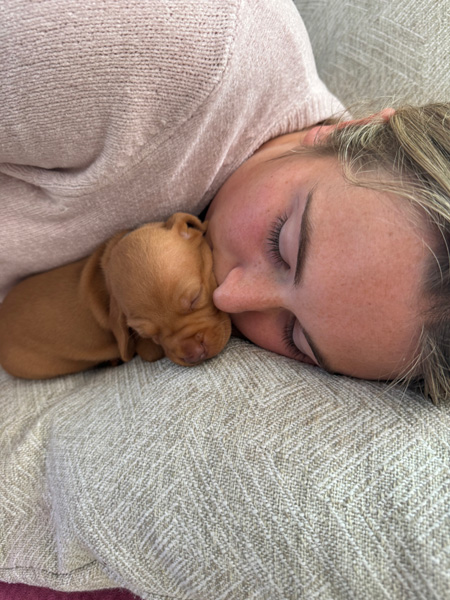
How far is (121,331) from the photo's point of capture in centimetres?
170

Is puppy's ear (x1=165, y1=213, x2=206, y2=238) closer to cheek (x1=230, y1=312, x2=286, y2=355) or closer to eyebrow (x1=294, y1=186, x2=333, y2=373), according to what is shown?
cheek (x1=230, y1=312, x2=286, y2=355)

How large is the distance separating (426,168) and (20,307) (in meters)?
1.63

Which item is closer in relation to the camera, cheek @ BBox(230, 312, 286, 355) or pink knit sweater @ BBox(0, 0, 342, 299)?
pink knit sweater @ BBox(0, 0, 342, 299)

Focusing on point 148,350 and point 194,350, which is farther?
point 148,350

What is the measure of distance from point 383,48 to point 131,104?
122cm

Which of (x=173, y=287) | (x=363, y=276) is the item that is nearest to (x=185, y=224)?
(x=173, y=287)

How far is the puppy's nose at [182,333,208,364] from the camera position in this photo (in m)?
1.42

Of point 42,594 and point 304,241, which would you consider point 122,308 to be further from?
point 42,594

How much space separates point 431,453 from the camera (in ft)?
3.12

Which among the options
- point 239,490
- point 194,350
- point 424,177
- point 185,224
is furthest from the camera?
point 185,224

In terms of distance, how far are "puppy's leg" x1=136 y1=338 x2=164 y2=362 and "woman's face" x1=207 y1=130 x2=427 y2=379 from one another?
363mm

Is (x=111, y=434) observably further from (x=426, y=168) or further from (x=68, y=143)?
(x=426, y=168)

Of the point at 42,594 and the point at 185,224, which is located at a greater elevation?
the point at 185,224

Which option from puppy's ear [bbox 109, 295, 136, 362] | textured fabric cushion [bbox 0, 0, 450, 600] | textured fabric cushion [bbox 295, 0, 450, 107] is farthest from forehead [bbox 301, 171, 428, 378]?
textured fabric cushion [bbox 295, 0, 450, 107]
